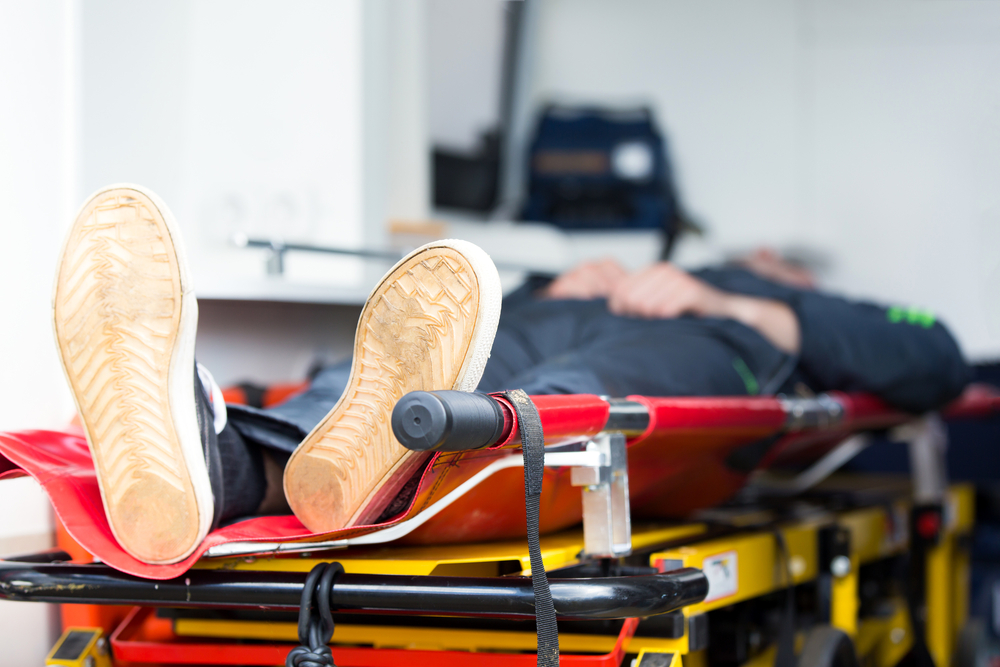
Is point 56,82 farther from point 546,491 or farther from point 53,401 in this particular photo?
point 546,491

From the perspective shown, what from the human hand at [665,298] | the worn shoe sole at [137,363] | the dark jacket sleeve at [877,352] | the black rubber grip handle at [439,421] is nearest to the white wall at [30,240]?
the worn shoe sole at [137,363]

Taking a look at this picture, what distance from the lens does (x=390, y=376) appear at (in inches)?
31.9

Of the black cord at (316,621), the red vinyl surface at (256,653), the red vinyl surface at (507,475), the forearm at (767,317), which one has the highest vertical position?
the forearm at (767,317)

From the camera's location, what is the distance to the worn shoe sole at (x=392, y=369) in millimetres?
758

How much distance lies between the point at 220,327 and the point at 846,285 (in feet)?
7.23

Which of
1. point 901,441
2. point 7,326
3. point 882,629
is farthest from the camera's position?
point 901,441

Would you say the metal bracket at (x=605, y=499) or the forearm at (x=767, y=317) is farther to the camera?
the forearm at (x=767, y=317)

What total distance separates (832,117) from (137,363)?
2.73 metres

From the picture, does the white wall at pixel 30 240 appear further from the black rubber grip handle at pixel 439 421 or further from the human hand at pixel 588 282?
the human hand at pixel 588 282

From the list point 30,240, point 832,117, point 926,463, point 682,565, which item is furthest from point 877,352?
point 832,117

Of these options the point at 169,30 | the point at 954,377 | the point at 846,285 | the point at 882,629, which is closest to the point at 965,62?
the point at 846,285

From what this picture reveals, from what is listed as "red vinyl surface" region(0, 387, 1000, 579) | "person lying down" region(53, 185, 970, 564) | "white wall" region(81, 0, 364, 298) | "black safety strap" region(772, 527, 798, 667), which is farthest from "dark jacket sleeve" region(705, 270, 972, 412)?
"white wall" region(81, 0, 364, 298)

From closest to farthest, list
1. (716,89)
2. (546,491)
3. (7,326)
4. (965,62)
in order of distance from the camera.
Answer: (546,491) → (7,326) → (965,62) → (716,89)

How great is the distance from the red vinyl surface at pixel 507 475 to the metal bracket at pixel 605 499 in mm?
40
